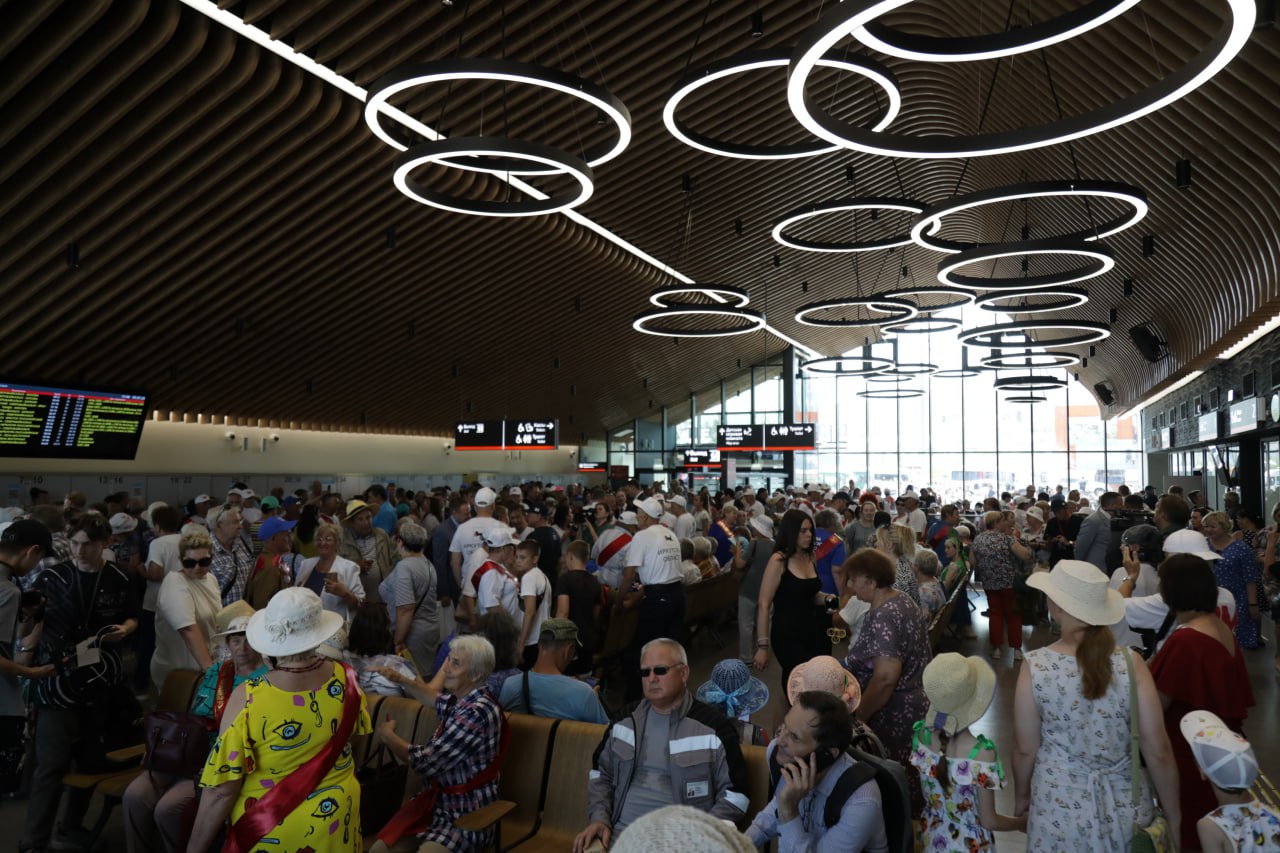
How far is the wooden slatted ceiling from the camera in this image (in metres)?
8.70

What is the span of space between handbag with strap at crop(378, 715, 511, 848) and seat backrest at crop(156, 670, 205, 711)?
1918mm

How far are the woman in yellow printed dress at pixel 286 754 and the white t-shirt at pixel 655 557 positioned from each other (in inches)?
171

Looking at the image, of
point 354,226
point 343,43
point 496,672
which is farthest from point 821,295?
point 496,672

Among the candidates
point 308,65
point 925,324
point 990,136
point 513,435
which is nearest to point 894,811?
point 990,136

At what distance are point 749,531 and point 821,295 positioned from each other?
50.0 feet

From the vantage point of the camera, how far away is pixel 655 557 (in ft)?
24.7

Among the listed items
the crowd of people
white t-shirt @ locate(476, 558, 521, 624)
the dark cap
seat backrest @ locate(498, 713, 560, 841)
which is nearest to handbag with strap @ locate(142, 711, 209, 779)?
the crowd of people

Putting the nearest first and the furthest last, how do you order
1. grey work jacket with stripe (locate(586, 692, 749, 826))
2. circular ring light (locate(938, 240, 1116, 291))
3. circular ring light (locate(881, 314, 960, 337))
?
grey work jacket with stripe (locate(586, 692, 749, 826)), circular ring light (locate(938, 240, 1116, 291)), circular ring light (locate(881, 314, 960, 337))

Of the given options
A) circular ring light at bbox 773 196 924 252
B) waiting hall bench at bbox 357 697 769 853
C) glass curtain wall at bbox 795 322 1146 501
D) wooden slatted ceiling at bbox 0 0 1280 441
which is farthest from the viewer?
glass curtain wall at bbox 795 322 1146 501

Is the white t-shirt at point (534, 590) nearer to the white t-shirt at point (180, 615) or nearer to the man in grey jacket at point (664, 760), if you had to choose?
the white t-shirt at point (180, 615)

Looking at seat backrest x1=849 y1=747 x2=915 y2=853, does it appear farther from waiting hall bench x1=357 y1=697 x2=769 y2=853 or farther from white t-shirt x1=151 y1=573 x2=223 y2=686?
white t-shirt x1=151 y1=573 x2=223 y2=686

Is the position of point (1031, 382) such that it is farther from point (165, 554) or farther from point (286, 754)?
point (286, 754)

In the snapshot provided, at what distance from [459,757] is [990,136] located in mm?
6597

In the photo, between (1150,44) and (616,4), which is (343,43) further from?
(1150,44)
